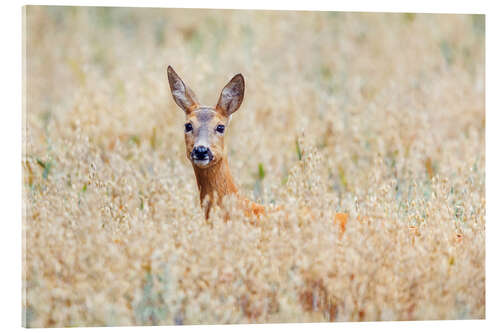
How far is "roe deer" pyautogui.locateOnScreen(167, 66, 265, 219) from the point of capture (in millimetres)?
5473

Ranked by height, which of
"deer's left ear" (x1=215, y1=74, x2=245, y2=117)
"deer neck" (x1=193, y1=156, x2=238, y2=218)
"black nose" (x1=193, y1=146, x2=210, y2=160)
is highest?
"deer's left ear" (x1=215, y1=74, x2=245, y2=117)

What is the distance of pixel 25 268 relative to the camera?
5148mm

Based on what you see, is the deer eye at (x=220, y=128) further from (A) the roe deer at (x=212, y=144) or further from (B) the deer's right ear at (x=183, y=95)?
(B) the deer's right ear at (x=183, y=95)

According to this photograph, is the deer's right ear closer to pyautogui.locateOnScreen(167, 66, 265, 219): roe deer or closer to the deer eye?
pyautogui.locateOnScreen(167, 66, 265, 219): roe deer

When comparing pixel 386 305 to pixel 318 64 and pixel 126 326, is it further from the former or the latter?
pixel 318 64

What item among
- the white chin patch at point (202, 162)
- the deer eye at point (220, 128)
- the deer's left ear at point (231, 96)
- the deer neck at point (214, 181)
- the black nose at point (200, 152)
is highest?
the deer's left ear at point (231, 96)

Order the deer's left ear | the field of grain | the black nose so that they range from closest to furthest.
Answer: the field of grain → the black nose → the deer's left ear

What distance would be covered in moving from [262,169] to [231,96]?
138cm

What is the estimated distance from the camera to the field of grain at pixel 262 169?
5.05 meters

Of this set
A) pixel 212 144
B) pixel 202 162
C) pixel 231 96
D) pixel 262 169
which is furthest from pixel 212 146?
pixel 262 169

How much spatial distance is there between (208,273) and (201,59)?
3.39m

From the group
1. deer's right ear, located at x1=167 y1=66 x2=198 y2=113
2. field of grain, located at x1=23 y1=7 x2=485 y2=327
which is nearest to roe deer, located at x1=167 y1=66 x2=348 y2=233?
deer's right ear, located at x1=167 y1=66 x2=198 y2=113

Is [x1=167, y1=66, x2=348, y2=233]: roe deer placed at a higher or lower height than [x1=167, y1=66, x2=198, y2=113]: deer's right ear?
lower

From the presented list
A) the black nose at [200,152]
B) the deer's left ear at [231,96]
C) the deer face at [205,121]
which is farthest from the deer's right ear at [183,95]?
the black nose at [200,152]
